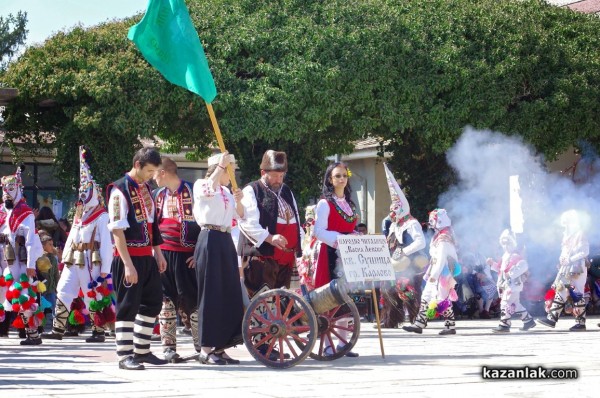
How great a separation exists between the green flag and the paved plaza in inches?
106

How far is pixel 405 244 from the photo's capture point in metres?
15.6

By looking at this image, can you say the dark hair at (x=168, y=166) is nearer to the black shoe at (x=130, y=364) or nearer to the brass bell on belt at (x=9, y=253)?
the black shoe at (x=130, y=364)

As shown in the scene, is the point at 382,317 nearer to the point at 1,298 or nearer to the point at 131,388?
the point at 1,298

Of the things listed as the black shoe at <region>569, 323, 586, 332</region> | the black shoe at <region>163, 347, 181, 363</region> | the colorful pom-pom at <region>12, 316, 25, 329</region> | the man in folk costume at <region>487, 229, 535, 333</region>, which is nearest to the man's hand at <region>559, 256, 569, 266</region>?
the man in folk costume at <region>487, 229, 535, 333</region>

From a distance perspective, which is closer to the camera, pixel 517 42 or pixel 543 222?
pixel 543 222

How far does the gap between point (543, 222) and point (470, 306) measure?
2.06 m

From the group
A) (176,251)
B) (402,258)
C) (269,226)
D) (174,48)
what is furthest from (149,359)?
(402,258)

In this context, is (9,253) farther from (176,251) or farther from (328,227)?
(328,227)

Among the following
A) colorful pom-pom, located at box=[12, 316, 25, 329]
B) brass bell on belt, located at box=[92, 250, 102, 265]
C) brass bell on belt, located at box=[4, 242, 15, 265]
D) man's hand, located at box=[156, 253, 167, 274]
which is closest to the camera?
man's hand, located at box=[156, 253, 167, 274]

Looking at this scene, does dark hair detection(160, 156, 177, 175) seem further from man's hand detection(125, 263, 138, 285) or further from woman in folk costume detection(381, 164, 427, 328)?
woman in folk costume detection(381, 164, 427, 328)

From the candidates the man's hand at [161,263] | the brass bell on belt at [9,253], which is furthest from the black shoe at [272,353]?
the brass bell on belt at [9,253]

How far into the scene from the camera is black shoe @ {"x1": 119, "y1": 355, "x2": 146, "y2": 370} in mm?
9602

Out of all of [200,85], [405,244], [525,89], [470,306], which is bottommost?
[470,306]

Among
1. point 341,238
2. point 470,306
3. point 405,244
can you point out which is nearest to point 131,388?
point 341,238
